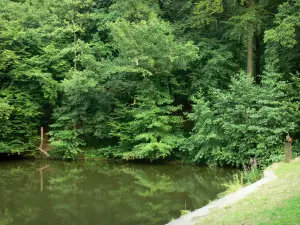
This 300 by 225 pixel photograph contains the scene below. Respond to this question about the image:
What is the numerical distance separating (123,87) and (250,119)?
781cm

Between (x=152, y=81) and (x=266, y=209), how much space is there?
524 inches

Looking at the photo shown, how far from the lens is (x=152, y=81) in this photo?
19578 millimetres

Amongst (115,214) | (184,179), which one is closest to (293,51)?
(184,179)

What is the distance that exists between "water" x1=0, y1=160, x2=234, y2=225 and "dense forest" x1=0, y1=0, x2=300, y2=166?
0.99 metres

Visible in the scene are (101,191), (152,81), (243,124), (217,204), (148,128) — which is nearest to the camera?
(217,204)

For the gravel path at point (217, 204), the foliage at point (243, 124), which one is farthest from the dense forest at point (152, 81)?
the gravel path at point (217, 204)

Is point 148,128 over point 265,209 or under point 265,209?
over

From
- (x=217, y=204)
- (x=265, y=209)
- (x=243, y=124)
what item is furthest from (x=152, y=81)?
(x=265, y=209)

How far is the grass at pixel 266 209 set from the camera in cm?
639

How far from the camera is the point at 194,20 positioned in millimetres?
20734

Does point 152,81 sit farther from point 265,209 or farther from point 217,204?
point 265,209

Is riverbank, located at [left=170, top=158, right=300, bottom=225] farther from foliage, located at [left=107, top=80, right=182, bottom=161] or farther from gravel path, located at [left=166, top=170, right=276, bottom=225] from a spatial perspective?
foliage, located at [left=107, top=80, right=182, bottom=161]

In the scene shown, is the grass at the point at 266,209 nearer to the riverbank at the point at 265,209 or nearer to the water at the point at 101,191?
the riverbank at the point at 265,209

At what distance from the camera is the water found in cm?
1042
